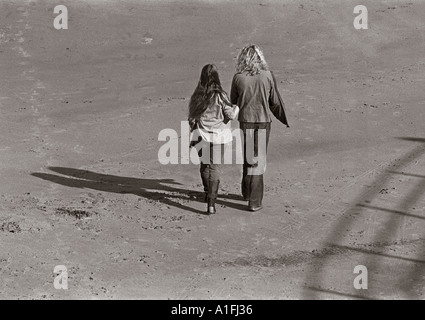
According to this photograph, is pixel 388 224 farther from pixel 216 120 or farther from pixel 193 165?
pixel 193 165

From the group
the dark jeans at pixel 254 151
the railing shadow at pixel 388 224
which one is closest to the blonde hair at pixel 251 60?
the dark jeans at pixel 254 151

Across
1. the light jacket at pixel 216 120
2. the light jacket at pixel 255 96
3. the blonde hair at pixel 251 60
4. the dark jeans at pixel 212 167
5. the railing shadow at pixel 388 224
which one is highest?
the blonde hair at pixel 251 60

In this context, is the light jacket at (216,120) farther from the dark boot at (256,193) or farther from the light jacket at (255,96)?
the dark boot at (256,193)

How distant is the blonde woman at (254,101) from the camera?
36.3 feet

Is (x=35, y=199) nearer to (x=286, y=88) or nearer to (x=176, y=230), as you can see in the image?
(x=176, y=230)

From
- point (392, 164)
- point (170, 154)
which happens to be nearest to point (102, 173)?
point (170, 154)

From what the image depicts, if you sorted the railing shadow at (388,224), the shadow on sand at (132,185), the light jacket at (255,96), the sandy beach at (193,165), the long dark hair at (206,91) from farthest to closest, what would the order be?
1. the shadow on sand at (132,185)
2. the light jacket at (255,96)
3. the long dark hair at (206,91)
4. the sandy beach at (193,165)
5. the railing shadow at (388,224)

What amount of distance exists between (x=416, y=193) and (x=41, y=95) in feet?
25.2

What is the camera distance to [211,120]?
1110cm

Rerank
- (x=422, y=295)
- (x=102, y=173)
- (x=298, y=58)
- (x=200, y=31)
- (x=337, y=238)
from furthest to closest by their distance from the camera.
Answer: (x=200, y=31), (x=298, y=58), (x=102, y=173), (x=337, y=238), (x=422, y=295)

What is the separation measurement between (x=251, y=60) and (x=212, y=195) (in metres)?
1.53

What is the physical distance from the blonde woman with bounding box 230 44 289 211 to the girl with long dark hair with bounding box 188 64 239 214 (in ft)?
0.56

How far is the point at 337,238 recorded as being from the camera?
1065 centimetres

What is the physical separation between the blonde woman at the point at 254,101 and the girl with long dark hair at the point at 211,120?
169 millimetres
